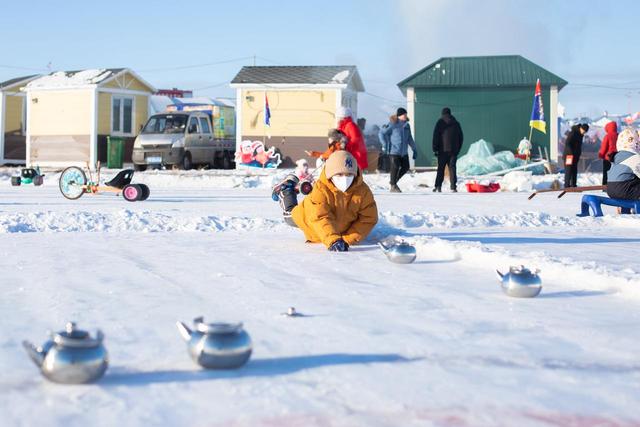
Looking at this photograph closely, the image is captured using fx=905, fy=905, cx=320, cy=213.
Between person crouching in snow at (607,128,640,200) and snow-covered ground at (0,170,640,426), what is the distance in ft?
6.28

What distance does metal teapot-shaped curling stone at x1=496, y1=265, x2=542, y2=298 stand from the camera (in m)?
4.68

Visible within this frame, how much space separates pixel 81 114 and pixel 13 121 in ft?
18.0

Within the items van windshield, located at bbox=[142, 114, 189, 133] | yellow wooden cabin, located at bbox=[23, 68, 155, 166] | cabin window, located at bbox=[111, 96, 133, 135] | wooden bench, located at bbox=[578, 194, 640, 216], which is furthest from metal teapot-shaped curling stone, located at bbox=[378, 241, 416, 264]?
cabin window, located at bbox=[111, 96, 133, 135]

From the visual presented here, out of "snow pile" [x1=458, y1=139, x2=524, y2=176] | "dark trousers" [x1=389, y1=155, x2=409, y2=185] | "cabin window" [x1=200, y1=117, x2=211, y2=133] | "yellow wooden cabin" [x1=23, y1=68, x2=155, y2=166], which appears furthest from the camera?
"yellow wooden cabin" [x1=23, y1=68, x2=155, y2=166]

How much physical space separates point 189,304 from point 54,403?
73.3 inches

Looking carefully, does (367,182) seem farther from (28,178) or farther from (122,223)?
(122,223)

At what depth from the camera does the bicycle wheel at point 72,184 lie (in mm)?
14555

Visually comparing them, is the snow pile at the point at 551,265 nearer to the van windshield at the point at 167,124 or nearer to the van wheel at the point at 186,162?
the van wheel at the point at 186,162

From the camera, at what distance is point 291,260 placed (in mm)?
6398

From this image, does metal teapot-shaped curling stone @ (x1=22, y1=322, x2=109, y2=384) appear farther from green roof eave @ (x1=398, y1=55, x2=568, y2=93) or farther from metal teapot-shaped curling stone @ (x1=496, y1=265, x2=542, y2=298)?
green roof eave @ (x1=398, y1=55, x2=568, y2=93)

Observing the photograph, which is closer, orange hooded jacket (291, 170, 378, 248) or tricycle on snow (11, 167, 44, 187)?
orange hooded jacket (291, 170, 378, 248)

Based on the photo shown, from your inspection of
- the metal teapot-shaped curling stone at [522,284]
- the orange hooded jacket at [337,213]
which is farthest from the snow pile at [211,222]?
the metal teapot-shaped curling stone at [522,284]

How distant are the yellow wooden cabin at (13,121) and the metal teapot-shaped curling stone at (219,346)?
113 feet

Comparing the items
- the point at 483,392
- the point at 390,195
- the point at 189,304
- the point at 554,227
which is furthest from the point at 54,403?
the point at 390,195
